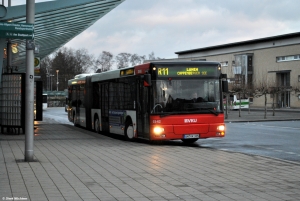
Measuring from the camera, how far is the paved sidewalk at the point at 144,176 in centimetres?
829

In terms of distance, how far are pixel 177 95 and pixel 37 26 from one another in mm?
9311

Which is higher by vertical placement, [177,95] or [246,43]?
[246,43]

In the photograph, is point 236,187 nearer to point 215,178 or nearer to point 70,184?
point 215,178

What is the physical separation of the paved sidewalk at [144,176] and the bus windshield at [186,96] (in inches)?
104

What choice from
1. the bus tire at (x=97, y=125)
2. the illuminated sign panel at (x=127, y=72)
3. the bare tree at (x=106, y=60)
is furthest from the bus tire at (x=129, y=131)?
the bare tree at (x=106, y=60)

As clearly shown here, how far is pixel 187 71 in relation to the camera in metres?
17.8

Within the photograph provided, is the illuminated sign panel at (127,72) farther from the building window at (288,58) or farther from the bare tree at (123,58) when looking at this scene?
the bare tree at (123,58)

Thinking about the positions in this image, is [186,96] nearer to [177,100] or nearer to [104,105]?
[177,100]

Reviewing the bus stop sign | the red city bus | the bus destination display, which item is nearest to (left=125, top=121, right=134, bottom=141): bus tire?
the red city bus

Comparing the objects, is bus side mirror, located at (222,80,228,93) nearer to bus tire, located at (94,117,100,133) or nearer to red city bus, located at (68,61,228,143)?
red city bus, located at (68,61,228,143)

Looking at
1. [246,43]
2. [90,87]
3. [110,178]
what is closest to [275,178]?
[110,178]

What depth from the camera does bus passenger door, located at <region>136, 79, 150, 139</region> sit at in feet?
57.9

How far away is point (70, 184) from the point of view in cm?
910

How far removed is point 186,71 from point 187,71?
4 cm
